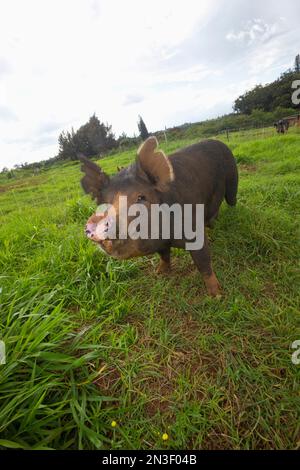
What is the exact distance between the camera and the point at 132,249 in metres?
1.94

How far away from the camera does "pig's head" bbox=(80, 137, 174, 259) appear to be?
5.86ft

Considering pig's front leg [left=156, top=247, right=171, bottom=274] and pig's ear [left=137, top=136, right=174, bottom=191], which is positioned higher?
pig's ear [left=137, top=136, right=174, bottom=191]

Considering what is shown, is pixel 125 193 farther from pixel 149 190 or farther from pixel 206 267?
pixel 206 267

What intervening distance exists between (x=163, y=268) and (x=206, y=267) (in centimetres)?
59

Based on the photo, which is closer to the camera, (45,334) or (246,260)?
(45,334)

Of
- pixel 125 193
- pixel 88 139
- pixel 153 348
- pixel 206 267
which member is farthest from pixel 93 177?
pixel 88 139

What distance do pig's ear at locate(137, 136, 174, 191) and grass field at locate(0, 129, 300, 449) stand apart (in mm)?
1101

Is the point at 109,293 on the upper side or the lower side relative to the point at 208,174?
lower

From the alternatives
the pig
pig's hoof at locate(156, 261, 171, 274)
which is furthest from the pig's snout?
pig's hoof at locate(156, 261, 171, 274)

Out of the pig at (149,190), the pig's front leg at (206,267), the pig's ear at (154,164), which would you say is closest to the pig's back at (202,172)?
the pig at (149,190)

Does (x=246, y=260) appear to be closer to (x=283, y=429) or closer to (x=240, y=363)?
(x=240, y=363)

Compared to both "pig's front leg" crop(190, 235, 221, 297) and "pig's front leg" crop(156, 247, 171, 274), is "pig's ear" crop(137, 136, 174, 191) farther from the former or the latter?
"pig's front leg" crop(156, 247, 171, 274)
